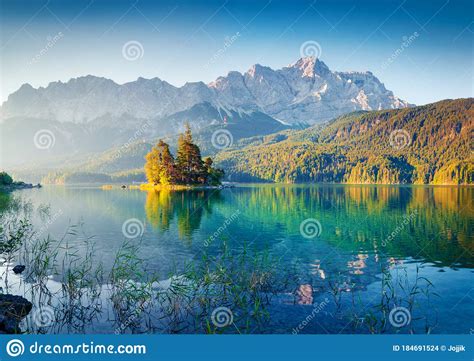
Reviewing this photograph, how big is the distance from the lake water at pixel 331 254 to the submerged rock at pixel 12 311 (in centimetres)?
247

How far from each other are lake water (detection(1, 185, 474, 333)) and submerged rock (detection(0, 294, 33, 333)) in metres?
2.47

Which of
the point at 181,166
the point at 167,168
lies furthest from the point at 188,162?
the point at 167,168

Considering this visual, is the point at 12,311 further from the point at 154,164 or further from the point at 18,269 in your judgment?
the point at 154,164

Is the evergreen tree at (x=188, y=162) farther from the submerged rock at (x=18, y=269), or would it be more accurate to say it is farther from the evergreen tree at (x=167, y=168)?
the submerged rock at (x=18, y=269)

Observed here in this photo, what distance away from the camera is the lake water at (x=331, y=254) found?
14031 millimetres

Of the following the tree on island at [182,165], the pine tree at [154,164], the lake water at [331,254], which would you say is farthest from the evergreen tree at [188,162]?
the lake water at [331,254]

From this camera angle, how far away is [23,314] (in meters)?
13.1

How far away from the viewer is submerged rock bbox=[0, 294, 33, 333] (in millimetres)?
11773

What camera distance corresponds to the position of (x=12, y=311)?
1279 centimetres

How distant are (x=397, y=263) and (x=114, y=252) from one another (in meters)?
17.9

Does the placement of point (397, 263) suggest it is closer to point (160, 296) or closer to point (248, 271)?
point (248, 271)

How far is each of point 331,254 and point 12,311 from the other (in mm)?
18479

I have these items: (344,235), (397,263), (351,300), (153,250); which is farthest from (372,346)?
(344,235)

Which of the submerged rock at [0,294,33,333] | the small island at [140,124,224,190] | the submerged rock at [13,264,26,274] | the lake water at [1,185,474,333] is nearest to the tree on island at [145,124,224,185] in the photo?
the small island at [140,124,224,190]
